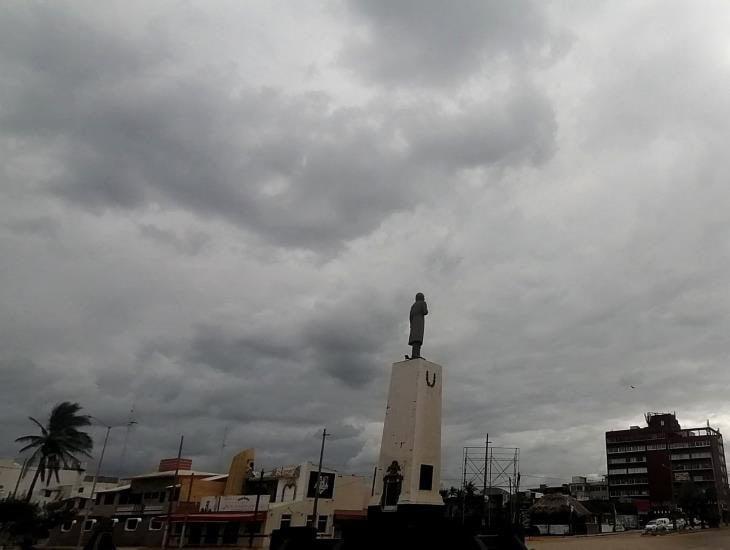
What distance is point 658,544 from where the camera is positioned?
106ft

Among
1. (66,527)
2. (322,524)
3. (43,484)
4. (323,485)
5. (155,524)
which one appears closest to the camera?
(322,524)

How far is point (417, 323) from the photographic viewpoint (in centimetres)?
2097

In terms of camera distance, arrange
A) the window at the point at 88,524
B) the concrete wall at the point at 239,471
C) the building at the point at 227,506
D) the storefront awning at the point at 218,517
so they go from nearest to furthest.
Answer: the storefront awning at the point at 218,517 < the building at the point at 227,506 < the concrete wall at the point at 239,471 < the window at the point at 88,524

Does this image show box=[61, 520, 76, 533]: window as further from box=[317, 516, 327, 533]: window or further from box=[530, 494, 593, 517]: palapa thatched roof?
box=[530, 494, 593, 517]: palapa thatched roof

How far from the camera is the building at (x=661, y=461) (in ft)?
279

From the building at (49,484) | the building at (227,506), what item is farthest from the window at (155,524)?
the building at (49,484)

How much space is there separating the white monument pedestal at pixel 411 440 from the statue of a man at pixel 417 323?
2.52 feet

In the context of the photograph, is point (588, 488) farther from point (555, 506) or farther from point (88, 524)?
point (88, 524)

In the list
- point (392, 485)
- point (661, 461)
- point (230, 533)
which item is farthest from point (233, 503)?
point (661, 461)

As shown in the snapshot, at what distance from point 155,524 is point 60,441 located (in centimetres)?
1094

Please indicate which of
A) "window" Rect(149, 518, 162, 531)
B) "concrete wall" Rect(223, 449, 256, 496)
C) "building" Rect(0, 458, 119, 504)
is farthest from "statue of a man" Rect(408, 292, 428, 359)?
"building" Rect(0, 458, 119, 504)

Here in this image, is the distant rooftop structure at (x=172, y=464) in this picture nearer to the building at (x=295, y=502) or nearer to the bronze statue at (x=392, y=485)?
the building at (x=295, y=502)

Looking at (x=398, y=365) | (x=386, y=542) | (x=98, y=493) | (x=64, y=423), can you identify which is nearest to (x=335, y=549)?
(x=386, y=542)

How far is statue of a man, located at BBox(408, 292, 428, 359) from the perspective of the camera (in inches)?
806
